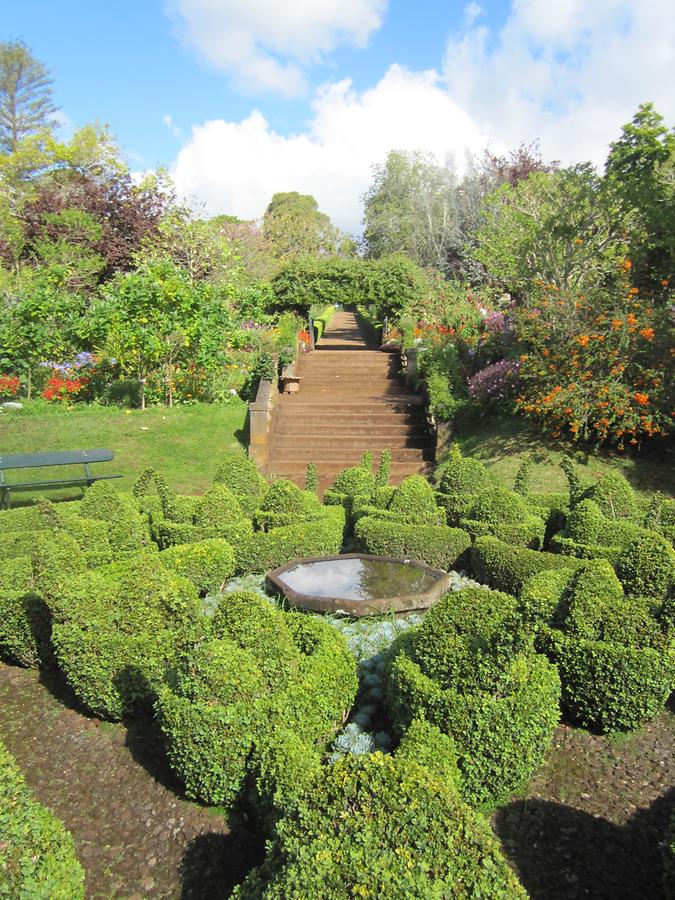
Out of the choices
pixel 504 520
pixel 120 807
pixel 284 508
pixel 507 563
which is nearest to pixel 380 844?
pixel 120 807

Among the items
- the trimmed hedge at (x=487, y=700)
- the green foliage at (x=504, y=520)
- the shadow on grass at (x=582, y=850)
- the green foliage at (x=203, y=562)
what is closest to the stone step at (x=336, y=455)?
the green foliage at (x=504, y=520)

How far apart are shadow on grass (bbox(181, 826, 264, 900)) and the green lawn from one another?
748cm

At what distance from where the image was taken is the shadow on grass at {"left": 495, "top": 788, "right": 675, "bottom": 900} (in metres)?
3.14

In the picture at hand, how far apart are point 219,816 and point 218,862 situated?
370 millimetres

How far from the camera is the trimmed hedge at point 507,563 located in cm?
624

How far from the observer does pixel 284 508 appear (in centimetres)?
755

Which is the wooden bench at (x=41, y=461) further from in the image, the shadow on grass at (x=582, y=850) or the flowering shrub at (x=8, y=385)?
the shadow on grass at (x=582, y=850)

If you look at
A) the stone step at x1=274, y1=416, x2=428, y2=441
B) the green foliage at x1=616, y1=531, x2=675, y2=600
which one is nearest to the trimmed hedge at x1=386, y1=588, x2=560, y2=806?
the green foliage at x1=616, y1=531, x2=675, y2=600

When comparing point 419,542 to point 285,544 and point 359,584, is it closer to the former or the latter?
point 359,584

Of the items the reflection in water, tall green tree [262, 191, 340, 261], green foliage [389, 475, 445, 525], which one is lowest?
the reflection in water

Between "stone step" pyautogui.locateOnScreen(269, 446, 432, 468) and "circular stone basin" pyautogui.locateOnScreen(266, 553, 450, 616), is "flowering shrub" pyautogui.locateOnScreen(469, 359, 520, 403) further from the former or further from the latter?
"circular stone basin" pyautogui.locateOnScreen(266, 553, 450, 616)

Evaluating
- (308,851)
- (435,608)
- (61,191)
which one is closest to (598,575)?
(435,608)

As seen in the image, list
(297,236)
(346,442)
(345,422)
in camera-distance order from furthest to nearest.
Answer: (297,236) < (345,422) < (346,442)

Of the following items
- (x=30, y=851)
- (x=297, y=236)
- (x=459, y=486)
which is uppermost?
(x=297, y=236)
